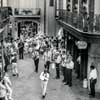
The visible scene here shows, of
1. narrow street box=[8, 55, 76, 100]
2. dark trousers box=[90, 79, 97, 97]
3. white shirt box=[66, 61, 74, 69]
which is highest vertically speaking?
white shirt box=[66, 61, 74, 69]

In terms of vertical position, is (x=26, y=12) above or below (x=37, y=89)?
above

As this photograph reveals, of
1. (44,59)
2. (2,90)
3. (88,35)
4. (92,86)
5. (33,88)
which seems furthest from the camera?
(44,59)

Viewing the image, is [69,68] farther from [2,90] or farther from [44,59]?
[2,90]

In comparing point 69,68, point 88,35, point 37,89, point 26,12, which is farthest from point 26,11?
point 88,35

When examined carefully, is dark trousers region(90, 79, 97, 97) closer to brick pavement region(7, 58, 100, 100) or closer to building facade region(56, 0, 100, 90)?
brick pavement region(7, 58, 100, 100)

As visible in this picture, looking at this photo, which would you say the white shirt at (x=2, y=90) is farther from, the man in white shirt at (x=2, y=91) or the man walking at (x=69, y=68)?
the man walking at (x=69, y=68)

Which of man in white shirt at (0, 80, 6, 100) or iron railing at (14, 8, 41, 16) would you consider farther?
iron railing at (14, 8, 41, 16)

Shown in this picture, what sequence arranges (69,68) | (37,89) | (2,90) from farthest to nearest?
(69,68) → (37,89) → (2,90)

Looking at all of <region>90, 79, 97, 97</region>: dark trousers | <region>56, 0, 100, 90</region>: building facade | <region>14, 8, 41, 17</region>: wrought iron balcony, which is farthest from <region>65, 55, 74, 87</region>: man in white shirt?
<region>14, 8, 41, 17</region>: wrought iron balcony

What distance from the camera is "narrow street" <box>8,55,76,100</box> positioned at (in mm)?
18094

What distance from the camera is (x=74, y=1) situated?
1100 inches

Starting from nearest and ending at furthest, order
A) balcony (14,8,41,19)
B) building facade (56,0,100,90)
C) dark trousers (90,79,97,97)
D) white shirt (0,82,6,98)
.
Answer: white shirt (0,82,6,98) → building facade (56,0,100,90) → dark trousers (90,79,97,97) → balcony (14,8,41,19)

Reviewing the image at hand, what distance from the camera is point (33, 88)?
20.0 m

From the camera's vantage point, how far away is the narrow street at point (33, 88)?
18094 millimetres
